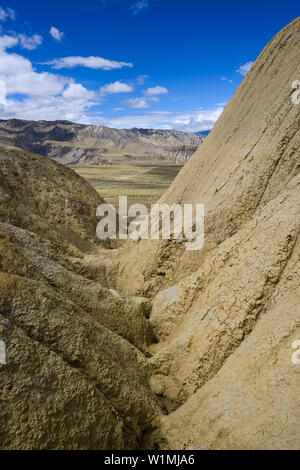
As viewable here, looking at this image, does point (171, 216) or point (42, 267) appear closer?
point (42, 267)

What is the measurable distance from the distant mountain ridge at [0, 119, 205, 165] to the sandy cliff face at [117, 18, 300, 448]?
123m

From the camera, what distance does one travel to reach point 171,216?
9484 mm

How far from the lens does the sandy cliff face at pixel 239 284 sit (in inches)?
184

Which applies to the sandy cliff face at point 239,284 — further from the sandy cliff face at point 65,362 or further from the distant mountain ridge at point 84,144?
the distant mountain ridge at point 84,144

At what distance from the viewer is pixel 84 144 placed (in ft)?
552

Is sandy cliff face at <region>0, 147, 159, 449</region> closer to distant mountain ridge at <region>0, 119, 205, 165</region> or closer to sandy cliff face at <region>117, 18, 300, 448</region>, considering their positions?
sandy cliff face at <region>117, 18, 300, 448</region>

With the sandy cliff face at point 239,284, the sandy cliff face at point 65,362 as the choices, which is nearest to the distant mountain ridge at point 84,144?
the sandy cliff face at point 239,284

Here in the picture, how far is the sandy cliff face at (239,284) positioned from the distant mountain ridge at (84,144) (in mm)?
122894

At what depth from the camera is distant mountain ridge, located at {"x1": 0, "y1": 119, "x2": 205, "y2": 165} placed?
137m
